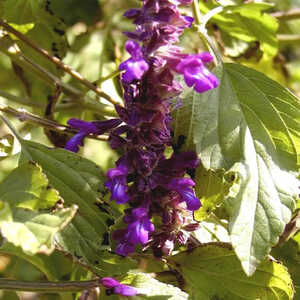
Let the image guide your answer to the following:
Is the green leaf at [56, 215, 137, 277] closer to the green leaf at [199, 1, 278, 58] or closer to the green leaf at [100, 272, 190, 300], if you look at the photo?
the green leaf at [100, 272, 190, 300]

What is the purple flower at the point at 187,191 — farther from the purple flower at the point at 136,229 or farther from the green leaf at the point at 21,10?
the green leaf at the point at 21,10

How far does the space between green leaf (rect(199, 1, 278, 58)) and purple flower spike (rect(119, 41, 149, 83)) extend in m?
0.78

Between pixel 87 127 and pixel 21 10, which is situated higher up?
pixel 21 10

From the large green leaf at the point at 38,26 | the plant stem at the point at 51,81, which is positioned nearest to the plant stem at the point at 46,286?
the plant stem at the point at 51,81

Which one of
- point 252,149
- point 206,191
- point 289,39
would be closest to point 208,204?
point 206,191

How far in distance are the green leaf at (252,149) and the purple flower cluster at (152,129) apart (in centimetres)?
7

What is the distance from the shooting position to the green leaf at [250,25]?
6.10ft

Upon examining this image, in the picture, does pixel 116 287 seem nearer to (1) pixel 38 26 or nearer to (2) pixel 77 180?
(2) pixel 77 180

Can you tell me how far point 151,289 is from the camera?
1.24m

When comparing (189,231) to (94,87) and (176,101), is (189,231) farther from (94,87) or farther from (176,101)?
(94,87)

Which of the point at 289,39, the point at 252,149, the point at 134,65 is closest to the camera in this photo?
the point at 134,65

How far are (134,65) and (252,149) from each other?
359 mm

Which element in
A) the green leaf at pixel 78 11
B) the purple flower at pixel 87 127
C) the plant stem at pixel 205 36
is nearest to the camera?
the purple flower at pixel 87 127

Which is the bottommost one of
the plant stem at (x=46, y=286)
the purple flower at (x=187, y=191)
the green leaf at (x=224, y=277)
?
the green leaf at (x=224, y=277)
